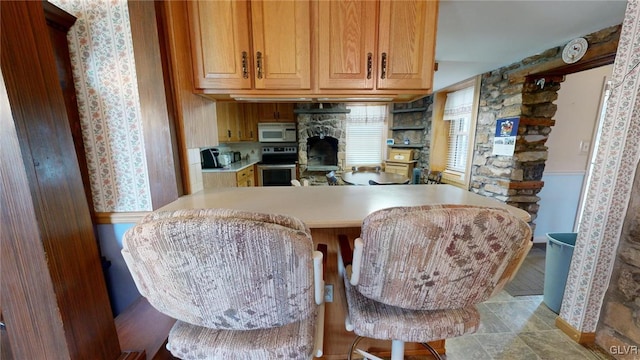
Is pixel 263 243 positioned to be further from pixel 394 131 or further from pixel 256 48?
pixel 394 131

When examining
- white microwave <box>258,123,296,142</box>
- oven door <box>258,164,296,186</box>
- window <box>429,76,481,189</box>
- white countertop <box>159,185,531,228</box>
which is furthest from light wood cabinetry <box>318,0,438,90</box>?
white microwave <box>258,123,296,142</box>

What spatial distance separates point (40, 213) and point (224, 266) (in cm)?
59

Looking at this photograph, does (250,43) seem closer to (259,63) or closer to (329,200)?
(259,63)

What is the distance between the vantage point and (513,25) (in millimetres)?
1781

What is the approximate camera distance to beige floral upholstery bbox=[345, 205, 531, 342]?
2.13ft

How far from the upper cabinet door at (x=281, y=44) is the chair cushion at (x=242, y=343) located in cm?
118

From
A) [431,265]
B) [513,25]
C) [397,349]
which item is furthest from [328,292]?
[513,25]

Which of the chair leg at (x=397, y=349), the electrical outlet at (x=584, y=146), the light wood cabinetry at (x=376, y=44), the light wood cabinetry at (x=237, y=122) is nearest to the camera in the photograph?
the chair leg at (x=397, y=349)

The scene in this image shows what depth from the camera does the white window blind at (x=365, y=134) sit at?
4.93 m

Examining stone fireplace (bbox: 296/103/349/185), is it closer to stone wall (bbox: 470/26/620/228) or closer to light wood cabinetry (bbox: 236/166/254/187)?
light wood cabinetry (bbox: 236/166/254/187)

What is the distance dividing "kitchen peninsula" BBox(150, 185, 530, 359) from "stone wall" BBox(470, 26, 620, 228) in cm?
166

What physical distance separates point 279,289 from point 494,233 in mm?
613

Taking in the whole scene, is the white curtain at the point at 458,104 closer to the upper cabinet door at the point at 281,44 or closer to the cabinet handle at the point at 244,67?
the upper cabinet door at the point at 281,44

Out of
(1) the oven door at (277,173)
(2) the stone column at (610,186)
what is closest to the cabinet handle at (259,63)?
(2) the stone column at (610,186)
